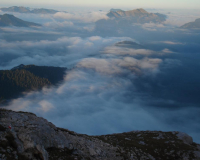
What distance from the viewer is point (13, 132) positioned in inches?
1053

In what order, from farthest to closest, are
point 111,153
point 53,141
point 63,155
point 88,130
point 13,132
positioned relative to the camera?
point 88,130
point 111,153
point 53,141
point 63,155
point 13,132

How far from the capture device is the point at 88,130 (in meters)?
177

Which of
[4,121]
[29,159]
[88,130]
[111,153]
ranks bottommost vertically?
[29,159]

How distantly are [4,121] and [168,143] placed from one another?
144ft

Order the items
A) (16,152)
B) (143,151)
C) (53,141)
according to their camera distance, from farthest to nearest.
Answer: (143,151)
(53,141)
(16,152)

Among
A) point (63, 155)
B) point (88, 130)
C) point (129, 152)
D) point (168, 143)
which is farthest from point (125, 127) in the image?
point (63, 155)

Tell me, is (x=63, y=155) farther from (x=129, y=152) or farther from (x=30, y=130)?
(x=129, y=152)

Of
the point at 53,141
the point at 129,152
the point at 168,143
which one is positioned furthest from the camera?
the point at 168,143

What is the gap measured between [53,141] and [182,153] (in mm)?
34208

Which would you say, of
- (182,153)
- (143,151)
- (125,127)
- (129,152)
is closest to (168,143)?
(182,153)

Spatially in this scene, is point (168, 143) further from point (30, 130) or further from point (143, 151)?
point (30, 130)

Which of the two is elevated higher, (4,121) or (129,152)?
(4,121)

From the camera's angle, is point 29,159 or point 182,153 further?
point 182,153

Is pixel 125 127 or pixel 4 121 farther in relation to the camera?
pixel 125 127
